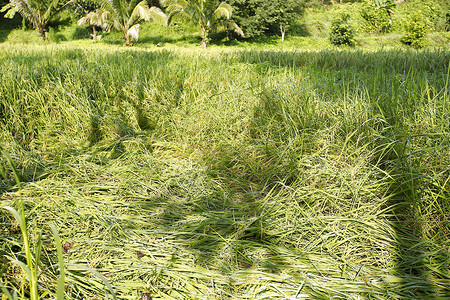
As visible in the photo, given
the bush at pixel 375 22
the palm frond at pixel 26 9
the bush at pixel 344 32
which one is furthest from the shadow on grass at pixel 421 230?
the palm frond at pixel 26 9

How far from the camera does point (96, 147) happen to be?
2.18 metres

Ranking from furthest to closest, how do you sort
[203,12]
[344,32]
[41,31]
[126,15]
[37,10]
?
[41,31] → [37,10] → [344,32] → [203,12] → [126,15]

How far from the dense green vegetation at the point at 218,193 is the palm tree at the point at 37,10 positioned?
52.5 feet

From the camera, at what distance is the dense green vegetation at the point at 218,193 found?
1069mm

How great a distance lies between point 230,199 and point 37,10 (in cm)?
1916

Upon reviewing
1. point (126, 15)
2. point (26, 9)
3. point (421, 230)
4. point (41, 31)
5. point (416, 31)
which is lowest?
point (421, 230)

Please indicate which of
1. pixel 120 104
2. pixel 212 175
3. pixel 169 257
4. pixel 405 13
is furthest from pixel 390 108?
pixel 405 13

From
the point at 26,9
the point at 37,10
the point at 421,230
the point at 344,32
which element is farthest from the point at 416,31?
the point at 26,9

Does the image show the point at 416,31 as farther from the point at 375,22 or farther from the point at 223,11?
the point at 223,11

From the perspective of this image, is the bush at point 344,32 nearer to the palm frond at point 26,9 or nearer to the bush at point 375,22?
the bush at point 375,22

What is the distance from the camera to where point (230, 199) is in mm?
1621

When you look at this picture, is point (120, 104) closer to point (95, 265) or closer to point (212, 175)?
point (212, 175)

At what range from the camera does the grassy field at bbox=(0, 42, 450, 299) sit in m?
1.07

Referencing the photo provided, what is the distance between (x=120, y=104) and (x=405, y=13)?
20.7m
